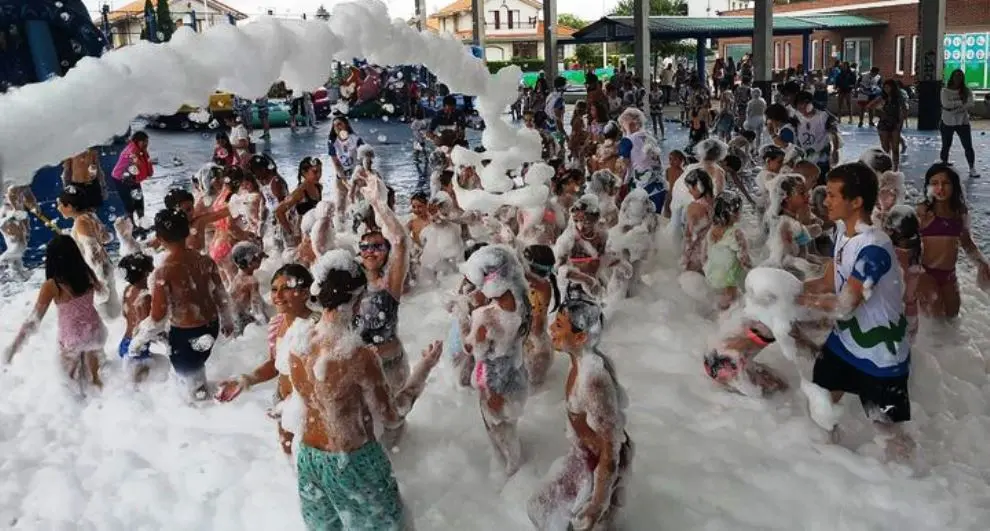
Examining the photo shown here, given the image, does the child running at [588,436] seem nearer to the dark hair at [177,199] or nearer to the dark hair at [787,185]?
the dark hair at [787,185]

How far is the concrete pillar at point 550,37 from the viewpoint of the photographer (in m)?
25.4

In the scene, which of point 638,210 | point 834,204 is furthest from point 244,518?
point 638,210

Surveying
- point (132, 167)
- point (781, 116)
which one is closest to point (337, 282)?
point (781, 116)

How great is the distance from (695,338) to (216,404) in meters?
3.15

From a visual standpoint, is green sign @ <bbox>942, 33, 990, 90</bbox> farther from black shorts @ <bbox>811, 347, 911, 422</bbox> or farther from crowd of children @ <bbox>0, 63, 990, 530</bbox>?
black shorts @ <bbox>811, 347, 911, 422</bbox>

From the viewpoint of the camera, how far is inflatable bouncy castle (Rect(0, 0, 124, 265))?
10742 mm

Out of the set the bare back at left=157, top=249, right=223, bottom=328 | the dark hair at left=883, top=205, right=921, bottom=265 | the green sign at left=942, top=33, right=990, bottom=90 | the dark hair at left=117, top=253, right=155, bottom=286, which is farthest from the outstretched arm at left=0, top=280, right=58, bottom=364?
the green sign at left=942, top=33, right=990, bottom=90

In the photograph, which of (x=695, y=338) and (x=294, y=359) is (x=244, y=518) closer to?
(x=294, y=359)

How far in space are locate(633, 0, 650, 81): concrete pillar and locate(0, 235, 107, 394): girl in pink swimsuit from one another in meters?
19.7

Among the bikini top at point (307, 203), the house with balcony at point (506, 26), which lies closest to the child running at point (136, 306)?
the bikini top at point (307, 203)

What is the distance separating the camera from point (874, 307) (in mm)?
3635

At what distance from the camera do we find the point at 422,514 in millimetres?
3750

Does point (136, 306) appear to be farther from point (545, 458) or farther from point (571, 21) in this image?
point (571, 21)

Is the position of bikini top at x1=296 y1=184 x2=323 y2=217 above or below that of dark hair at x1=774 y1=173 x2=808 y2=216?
below
